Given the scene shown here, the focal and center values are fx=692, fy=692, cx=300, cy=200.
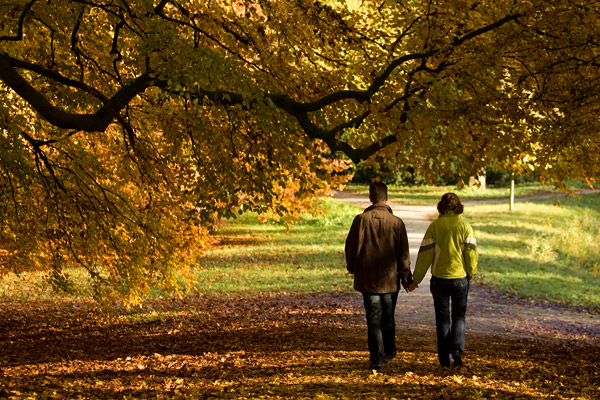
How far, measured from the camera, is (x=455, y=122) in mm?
7840

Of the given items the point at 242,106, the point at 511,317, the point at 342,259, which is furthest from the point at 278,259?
the point at 242,106

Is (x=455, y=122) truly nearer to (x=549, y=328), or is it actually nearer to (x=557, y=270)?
(x=549, y=328)

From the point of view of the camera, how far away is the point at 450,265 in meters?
6.76

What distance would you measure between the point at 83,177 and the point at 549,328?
7.21 metres

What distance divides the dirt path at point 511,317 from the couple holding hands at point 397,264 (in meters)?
3.39

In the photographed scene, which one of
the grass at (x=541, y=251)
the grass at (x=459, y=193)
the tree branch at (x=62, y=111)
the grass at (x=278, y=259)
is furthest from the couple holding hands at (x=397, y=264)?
the grass at (x=459, y=193)

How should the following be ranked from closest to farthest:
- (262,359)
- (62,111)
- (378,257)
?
(62,111) → (378,257) → (262,359)

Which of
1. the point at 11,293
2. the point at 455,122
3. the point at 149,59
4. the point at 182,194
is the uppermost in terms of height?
the point at 149,59

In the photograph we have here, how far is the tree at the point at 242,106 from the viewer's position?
6684mm

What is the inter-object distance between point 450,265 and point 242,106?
2.57m

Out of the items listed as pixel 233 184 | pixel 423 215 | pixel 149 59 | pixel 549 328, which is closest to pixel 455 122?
pixel 233 184

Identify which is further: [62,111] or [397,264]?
[397,264]

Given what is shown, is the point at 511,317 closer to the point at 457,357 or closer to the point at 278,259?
the point at 457,357

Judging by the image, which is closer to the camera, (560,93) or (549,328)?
(560,93)
